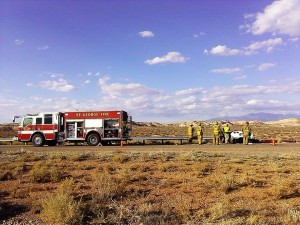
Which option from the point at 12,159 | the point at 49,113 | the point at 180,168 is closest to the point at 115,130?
the point at 49,113

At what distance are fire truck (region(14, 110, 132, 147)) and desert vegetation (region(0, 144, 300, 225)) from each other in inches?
516

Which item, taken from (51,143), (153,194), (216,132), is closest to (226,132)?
(216,132)

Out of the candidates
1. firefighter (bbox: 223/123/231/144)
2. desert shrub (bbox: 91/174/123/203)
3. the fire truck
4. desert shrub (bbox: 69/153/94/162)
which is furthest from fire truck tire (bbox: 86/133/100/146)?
desert shrub (bbox: 91/174/123/203)

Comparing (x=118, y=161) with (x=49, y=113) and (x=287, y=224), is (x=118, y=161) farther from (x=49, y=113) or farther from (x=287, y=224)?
(x=49, y=113)

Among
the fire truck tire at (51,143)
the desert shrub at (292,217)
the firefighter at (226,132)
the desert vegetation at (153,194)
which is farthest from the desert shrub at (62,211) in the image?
the firefighter at (226,132)

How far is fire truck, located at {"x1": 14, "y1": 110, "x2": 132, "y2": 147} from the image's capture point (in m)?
29.9

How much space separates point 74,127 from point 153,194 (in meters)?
19.9

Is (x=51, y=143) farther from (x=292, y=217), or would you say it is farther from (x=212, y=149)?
(x=292, y=217)

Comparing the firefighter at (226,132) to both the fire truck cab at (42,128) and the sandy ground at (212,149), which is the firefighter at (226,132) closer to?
the sandy ground at (212,149)

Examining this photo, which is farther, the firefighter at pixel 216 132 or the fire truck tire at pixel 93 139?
the fire truck tire at pixel 93 139

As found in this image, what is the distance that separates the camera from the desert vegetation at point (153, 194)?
8711mm

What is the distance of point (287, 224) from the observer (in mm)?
8445

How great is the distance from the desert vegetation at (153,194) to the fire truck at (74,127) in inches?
516

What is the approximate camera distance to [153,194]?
11.3m
